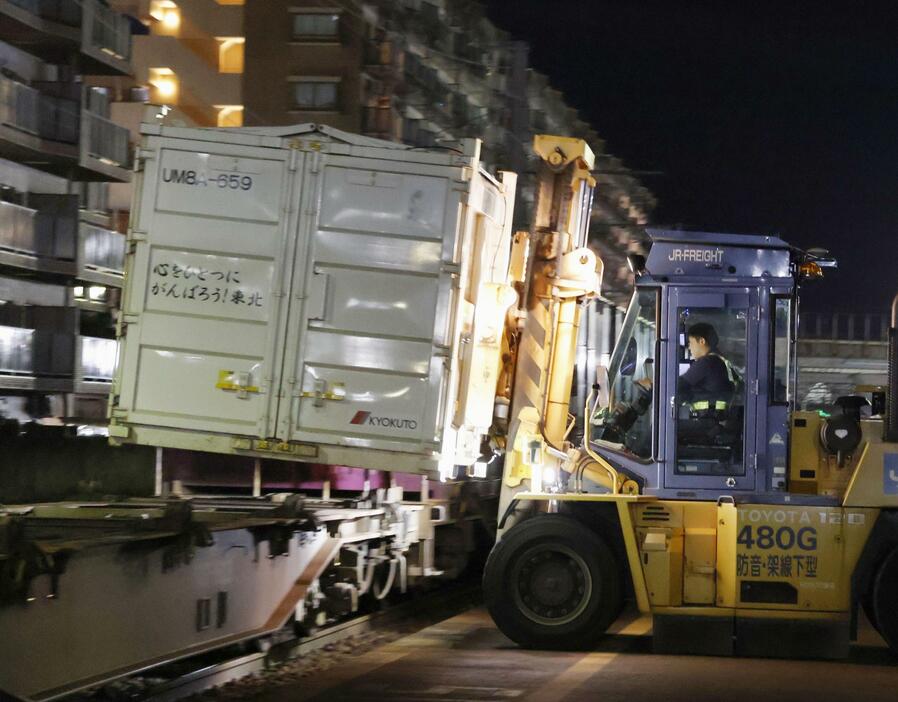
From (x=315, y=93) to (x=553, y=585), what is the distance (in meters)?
38.2

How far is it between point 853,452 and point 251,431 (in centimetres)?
495

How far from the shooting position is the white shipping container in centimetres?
1109

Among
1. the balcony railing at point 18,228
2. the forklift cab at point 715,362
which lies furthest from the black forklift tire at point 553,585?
the balcony railing at point 18,228

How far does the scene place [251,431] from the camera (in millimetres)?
11141

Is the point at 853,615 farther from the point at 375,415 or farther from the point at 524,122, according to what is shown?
the point at 524,122

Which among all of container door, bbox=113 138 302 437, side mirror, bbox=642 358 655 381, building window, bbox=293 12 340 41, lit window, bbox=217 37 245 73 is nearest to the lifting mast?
side mirror, bbox=642 358 655 381

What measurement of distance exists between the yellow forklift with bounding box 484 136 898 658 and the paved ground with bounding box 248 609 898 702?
0.31 meters

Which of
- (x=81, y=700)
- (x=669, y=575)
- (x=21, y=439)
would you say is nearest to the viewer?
(x=81, y=700)

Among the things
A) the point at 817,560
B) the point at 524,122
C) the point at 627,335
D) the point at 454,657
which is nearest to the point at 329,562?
the point at 454,657

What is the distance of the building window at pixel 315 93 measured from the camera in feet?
158

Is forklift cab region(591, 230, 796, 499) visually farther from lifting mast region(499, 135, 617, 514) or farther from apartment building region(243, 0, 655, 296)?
apartment building region(243, 0, 655, 296)

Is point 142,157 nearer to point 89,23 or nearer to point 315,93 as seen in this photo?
point 89,23

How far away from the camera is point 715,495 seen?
11992 millimetres

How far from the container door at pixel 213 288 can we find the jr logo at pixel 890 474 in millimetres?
4946
